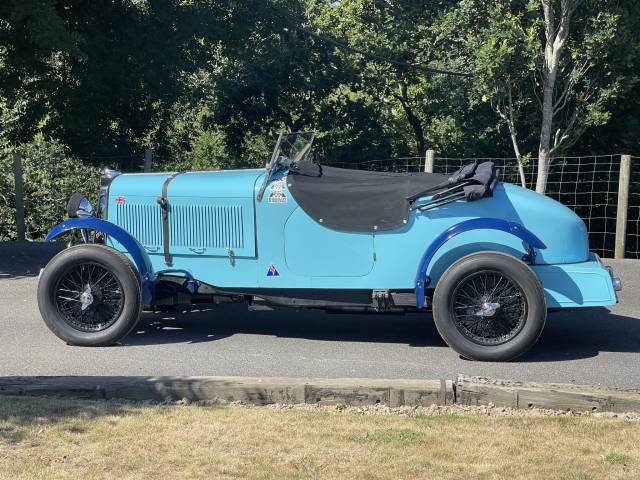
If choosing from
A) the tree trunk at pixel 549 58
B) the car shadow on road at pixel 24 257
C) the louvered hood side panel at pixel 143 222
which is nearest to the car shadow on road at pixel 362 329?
the louvered hood side panel at pixel 143 222

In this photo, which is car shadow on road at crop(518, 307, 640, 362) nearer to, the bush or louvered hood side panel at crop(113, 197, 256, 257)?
louvered hood side panel at crop(113, 197, 256, 257)

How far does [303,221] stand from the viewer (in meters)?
7.83

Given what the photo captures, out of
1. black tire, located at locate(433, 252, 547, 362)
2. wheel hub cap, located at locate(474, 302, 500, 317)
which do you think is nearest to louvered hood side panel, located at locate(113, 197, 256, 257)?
black tire, located at locate(433, 252, 547, 362)

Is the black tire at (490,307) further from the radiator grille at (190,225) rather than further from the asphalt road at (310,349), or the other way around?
the radiator grille at (190,225)

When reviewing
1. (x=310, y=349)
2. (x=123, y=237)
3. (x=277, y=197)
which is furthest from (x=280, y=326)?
(x=123, y=237)

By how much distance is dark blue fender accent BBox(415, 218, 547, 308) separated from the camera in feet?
24.5

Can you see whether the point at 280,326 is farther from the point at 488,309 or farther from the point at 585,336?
the point at 585,336

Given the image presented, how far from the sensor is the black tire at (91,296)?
783 cm

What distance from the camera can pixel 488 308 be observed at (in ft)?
24.2

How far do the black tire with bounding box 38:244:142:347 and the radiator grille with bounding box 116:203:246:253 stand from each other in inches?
18.6

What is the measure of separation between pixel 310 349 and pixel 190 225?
152 centimetres

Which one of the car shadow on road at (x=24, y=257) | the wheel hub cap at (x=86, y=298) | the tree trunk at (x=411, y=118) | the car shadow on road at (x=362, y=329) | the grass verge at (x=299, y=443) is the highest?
the tree trunk at (x=411, y=118)

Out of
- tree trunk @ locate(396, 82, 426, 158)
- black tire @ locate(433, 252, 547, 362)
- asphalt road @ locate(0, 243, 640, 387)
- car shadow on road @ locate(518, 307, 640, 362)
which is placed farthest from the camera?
tree trunk @ locate(396, 82, 426, 158)

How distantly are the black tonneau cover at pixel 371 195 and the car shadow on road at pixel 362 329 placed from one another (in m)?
1.16
